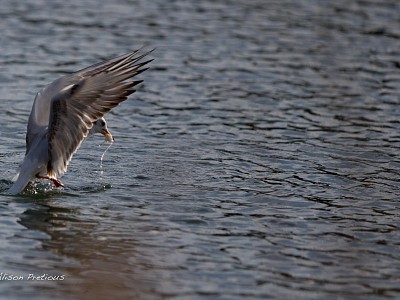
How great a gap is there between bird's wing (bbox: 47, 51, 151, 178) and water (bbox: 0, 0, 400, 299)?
487mm

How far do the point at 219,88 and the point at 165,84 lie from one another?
33.1 inches

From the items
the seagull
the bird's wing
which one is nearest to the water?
the seagull

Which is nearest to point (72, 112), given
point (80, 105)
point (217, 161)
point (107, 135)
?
point (80, 105)

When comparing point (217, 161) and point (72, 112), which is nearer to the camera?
point (72, 112)

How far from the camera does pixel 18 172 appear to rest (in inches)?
418

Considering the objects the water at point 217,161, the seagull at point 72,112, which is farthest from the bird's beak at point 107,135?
the seagull at point 72,112

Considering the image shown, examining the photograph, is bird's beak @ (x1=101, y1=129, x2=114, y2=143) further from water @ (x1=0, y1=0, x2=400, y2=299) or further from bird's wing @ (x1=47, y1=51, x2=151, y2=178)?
bird's wing @ (x1=47, y1=51, x2=151, y2=178)

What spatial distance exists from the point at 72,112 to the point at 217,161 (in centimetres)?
226

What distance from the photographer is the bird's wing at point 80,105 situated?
10.4 meters

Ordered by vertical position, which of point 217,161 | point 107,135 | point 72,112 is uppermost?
point 72,112

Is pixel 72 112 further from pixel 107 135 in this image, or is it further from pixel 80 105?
pixel 107 135

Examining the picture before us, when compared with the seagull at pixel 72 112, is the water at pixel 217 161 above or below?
below

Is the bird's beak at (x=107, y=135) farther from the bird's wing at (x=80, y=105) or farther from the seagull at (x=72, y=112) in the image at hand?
the bird's wing at (x=80, y=105)

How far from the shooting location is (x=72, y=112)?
1042 centimetres
